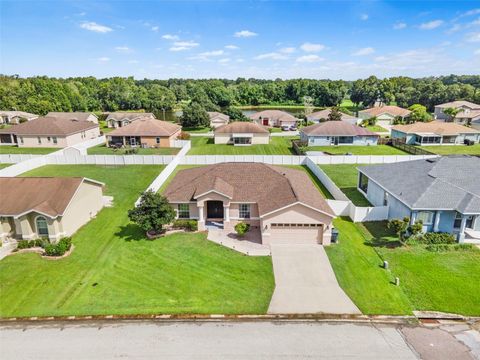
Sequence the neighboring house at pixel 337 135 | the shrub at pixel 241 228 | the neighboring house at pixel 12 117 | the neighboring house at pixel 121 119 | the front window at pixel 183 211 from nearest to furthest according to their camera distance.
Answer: the shrub at pixel 241 228
the front window at pixel 183 211
the neighboring house at pixel 337 135
the neighboring house at pixel 121 119
the neighboring house at pixel 12 117

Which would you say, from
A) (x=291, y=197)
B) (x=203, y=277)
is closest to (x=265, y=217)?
(x=291, y=197)

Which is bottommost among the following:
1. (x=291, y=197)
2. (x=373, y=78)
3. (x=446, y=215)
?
(x=446, y=215)

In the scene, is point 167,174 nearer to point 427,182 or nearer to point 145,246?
point 145,246

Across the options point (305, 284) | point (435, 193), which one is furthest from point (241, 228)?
point (435, 193)

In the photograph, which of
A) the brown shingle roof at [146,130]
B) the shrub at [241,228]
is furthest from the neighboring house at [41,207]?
the brown shingle roof at [146,130]

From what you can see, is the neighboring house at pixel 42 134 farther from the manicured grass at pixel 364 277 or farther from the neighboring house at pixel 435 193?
the manicured grass at pixel 364 277

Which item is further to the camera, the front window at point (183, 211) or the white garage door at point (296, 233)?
the front window at point (183, 211)
